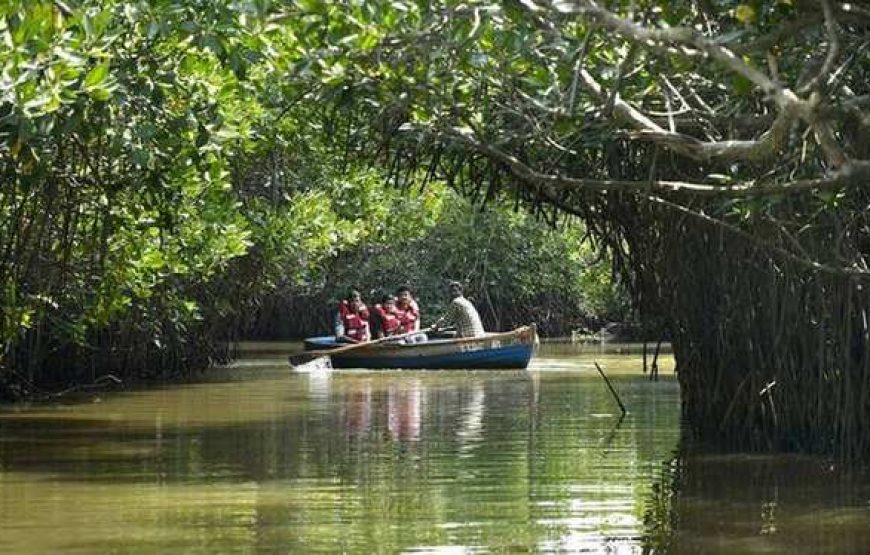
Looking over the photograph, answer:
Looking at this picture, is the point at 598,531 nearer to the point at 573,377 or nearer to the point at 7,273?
the point at 7,273

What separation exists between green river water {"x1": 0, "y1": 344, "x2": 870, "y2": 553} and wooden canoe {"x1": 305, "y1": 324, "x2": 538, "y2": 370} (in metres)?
6.26

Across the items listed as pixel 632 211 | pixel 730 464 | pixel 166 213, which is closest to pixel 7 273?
Answer: pixel 166 213

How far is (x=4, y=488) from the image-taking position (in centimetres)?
1135

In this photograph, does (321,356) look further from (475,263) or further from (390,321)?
(475,263)

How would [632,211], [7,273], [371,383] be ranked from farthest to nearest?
[371,383] → [7,273] → [632,211]

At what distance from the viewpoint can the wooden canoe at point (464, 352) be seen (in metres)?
24.9

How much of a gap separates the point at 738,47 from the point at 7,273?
33.3ft

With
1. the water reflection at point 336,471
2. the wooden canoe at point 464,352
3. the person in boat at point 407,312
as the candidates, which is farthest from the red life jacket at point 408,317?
the water reflection at point 336,471

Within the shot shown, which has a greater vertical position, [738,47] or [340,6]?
[340,6]

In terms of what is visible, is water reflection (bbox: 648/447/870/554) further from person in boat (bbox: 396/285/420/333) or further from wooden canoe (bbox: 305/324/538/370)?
person in boat (bbox: 396/285/420/333)

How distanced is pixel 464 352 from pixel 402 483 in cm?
1352

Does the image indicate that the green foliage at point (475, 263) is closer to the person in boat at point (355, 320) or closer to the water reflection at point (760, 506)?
the person in boat at point (355, 320)

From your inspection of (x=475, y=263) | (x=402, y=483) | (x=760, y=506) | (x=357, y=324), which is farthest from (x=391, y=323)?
(x=760, y=506)

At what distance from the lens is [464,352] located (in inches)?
983
